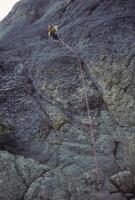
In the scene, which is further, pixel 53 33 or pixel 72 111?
pixel 53 33

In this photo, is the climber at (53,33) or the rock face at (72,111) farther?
the climber at (53,33)

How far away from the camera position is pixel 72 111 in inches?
473

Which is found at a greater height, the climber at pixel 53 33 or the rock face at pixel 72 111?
the climber at pixel 53 33

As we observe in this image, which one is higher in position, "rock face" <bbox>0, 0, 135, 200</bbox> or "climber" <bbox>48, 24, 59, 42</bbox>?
"climber" <bbox>48, 24, 59, 42</bbox>

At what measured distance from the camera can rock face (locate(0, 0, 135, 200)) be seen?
376 inches

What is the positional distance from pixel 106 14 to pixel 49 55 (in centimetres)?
330

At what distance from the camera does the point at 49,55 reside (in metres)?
13.8

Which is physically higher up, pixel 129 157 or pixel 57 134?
pixel 57 134

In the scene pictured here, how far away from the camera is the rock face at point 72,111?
9.54m

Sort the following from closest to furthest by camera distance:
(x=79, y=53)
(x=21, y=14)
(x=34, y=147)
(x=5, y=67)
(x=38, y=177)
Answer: (x=38, y=177), (x=34, y=147), (x=79, y=53), (x=5, y=67), (x=21, y=14)

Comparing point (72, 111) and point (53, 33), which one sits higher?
point (53, 33)

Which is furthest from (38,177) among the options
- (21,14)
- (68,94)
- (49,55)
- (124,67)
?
(21,14)

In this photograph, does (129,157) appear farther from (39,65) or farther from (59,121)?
(39,65)

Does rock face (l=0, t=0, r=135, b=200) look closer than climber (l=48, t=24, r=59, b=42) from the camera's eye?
Yes
